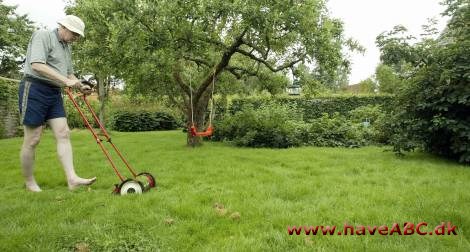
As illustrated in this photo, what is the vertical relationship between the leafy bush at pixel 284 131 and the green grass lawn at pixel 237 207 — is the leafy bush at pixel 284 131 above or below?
above

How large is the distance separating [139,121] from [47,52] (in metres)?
16.9

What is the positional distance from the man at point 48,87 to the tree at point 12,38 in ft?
79.3

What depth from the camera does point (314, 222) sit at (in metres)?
3.81

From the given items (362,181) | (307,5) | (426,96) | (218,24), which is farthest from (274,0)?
(362,181)

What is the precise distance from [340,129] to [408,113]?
3376 mm

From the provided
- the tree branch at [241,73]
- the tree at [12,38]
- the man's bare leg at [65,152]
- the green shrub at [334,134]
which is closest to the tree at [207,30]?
the tree branch at [241,73]

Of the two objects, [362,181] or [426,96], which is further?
[426,96]

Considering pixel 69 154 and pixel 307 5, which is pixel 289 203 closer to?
pixel 69 154

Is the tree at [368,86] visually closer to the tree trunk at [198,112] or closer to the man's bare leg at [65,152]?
the tree trunk at [198,112]

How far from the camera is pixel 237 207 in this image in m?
4.30

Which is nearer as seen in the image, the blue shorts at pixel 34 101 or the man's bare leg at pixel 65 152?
the blue shorts at pixel 34 101

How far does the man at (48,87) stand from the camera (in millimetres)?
4574

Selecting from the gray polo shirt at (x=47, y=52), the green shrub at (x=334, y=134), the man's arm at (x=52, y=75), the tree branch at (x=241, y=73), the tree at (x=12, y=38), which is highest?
the tree at (x=12, y=38)

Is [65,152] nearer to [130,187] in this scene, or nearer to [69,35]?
[130,187]
